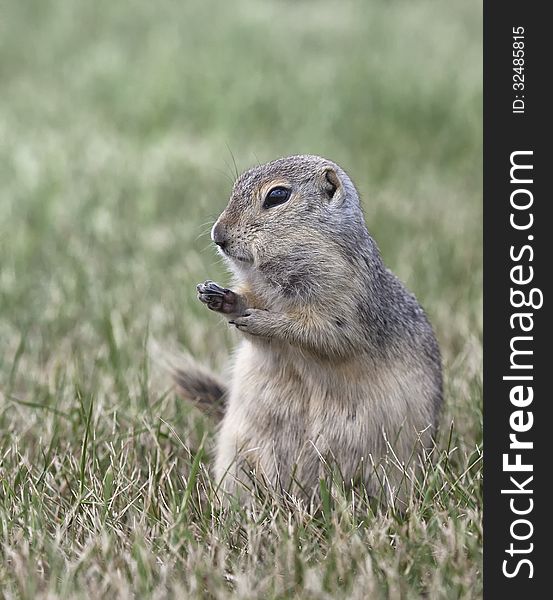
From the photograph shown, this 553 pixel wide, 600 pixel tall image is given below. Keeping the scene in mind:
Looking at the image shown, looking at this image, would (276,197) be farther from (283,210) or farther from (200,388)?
(200,388)

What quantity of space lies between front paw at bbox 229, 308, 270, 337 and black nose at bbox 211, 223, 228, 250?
9.4 inches

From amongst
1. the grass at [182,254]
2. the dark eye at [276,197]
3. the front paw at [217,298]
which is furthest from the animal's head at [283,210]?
the grass at [182,254]

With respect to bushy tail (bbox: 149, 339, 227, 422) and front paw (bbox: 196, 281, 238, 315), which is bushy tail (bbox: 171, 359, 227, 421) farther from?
front paw (bbox: 196, 281, 238, 315)

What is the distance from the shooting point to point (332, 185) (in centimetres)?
342

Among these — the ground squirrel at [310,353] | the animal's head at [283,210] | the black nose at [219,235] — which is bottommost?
the ground squirrel at [310,353]

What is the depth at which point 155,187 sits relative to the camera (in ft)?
23.0

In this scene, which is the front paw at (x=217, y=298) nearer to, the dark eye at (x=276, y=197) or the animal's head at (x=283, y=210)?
the animal's head at (x=283, y=210)

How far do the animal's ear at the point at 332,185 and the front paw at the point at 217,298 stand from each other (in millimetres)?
482

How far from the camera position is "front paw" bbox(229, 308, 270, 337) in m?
3.10

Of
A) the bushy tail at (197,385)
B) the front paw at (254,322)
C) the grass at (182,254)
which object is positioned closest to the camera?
the grass at (182,254)

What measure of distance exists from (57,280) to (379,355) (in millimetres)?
2571

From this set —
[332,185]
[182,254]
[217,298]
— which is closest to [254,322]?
[217,298]

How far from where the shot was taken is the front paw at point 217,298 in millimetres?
3145

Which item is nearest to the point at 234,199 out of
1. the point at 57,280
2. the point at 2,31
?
the point at 57,280
